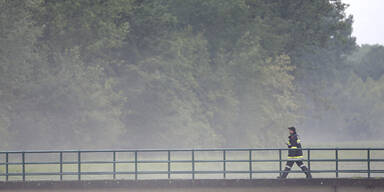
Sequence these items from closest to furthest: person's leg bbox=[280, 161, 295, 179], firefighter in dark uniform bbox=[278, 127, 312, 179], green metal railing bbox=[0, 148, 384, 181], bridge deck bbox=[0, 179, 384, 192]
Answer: green metal railing bbox=[0, 148, 384, 181]
bridge deck bbox=[0, 179, 384, 192]
firefighter in dark uniform bbox=[278, 127, 312, 179]
person's leg bbox=[280, 161, 295, 179]

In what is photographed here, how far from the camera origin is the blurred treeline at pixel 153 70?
177 feet

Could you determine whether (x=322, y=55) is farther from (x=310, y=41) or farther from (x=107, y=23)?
(x=107, y=23)

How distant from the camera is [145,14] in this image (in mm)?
67750

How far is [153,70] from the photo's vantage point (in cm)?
6588

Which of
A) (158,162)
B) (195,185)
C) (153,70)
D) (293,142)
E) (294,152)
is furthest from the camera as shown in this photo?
(153,70)

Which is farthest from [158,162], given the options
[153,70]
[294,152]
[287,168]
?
[153,70]

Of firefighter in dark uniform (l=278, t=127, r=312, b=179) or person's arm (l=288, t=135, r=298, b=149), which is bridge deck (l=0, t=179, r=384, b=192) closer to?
firefighter in dark uniform (l=278, t=127, r=312, b=179)

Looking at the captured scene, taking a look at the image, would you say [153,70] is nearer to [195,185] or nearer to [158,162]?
[195,185]

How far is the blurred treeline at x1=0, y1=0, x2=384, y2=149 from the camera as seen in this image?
2127 inches

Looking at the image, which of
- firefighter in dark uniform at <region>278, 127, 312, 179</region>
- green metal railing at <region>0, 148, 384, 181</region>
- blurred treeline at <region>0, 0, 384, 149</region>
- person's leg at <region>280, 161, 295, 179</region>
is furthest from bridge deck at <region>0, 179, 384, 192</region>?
blurred treeline at <region>0, 0, 384, 149</region>

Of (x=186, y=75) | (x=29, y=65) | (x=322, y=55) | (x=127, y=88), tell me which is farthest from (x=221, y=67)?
(x=322, y=55)

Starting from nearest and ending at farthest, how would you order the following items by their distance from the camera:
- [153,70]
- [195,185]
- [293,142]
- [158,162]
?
[158,162] → [195,185] → [293,142] → [153,70]

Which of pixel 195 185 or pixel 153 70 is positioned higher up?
pixel 153 70

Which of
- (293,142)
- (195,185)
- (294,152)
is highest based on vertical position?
(293,142)
